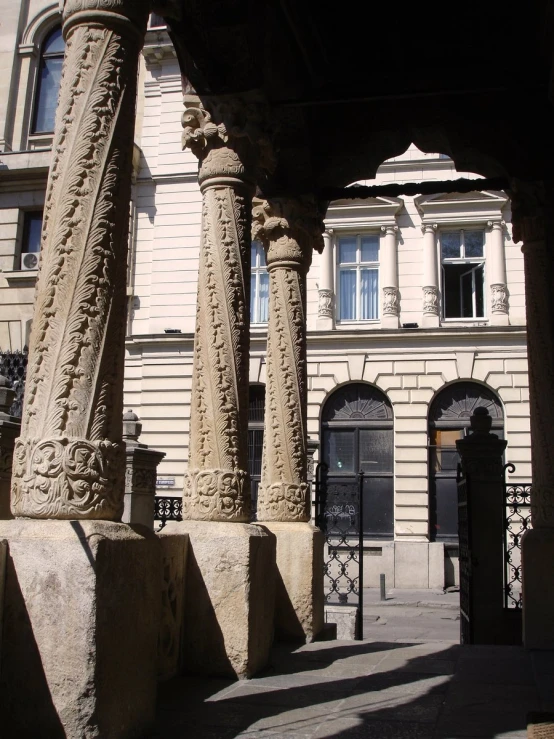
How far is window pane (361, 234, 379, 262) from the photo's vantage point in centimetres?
2369

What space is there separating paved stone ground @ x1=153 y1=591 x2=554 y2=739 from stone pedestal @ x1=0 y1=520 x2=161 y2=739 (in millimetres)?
660

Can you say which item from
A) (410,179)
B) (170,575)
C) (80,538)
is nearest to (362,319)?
(410,179)

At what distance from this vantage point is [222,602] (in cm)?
546

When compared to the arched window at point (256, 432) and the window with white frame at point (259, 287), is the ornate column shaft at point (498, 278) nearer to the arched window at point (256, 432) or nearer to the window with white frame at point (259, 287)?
the window with white frame at point (259, 287)

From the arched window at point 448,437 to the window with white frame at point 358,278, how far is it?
3348 millimetres

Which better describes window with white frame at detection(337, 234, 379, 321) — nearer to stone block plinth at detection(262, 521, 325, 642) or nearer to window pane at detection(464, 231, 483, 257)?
window pane at detection(464, 231, 483, 257)

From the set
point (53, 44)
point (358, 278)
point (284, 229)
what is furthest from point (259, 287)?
point (284, 229)

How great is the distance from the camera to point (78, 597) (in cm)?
343

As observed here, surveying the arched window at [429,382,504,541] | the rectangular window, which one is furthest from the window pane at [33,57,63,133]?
the arched window at [429,382,504,541]

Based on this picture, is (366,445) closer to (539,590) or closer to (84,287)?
(539,590)

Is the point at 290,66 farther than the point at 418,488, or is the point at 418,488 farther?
the point at 418,488

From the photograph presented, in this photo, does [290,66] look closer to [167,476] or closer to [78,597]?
[78,597]

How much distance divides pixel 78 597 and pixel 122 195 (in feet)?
6.90

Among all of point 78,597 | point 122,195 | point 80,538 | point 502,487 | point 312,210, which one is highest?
point 312,210
